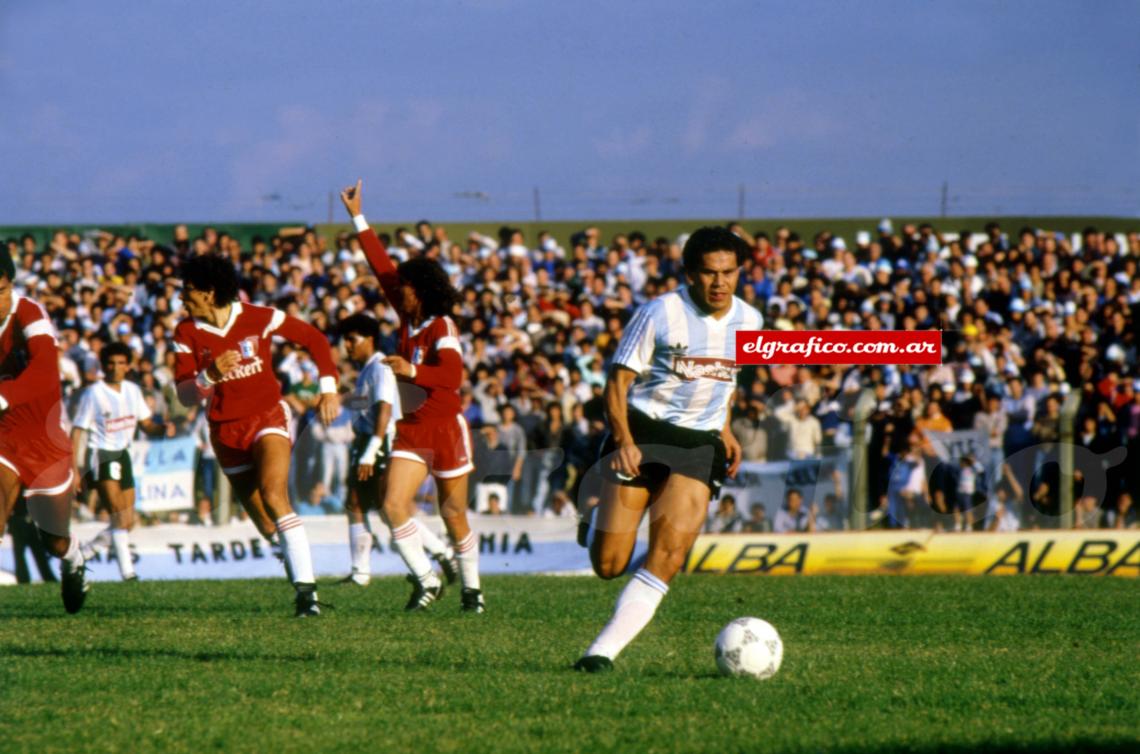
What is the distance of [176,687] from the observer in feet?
24.4

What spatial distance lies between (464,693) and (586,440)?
1094 cm

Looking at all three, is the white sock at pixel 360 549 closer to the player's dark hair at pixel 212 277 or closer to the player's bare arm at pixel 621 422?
the player's dark hair at pixel 212 277

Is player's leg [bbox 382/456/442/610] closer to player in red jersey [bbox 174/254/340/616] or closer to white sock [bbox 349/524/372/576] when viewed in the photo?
player in red jersey [bbox 174/254/340/616]

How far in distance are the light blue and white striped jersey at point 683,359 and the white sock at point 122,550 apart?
9.73 m

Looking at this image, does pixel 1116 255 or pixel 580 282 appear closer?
pixel 1116 255

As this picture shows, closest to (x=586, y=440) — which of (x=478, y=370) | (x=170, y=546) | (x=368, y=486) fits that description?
(x=478, y=370)

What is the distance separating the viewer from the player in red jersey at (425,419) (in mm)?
11391

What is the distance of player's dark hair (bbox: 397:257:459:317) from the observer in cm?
1140

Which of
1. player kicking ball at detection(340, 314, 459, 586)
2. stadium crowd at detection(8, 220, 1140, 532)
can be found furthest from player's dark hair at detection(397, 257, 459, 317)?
stadium crowd at detection(8, 220, 1140, 532)

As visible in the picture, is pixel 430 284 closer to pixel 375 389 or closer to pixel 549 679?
pixel 375 389

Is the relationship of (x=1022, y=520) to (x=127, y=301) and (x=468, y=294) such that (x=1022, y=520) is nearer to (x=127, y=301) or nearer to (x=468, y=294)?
(x=468, y=294)

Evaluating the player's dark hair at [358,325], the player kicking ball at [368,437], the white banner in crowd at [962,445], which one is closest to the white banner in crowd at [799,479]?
the white banner in crowd at [962,445]

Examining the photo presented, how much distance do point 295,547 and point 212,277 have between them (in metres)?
1.91

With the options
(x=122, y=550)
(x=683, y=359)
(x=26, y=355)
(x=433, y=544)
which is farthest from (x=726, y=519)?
(x=683, y=359)
